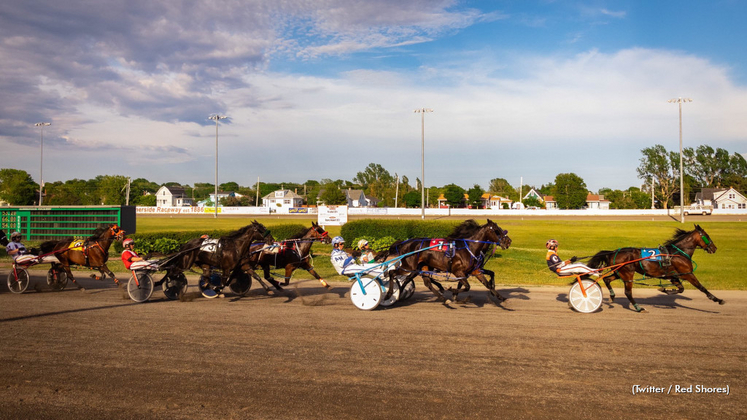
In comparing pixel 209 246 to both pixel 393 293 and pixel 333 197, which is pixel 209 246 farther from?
pixel 333 197

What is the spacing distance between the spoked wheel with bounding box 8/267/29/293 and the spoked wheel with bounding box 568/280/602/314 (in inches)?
471

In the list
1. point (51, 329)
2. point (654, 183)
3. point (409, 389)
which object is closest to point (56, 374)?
point (51, 329)

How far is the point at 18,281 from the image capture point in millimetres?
11188

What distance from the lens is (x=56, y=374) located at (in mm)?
5539

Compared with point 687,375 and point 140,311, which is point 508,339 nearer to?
point 687,375

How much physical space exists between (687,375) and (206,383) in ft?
17.4

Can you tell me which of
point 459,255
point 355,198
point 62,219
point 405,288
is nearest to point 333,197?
point 355,198

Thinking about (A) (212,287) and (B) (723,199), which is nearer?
(A) (212,287)

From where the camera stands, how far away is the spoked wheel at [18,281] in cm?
1118

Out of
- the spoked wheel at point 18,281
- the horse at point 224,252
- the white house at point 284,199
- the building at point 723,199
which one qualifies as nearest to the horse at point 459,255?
the horse at point 224,252

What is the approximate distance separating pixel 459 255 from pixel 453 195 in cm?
8907

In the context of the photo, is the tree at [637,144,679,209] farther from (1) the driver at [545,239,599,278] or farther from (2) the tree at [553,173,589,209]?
(1) the driver at [545,239,599,278]

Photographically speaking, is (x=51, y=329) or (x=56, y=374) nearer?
(x=56, y=374)

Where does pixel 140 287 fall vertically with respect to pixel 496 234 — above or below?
below
